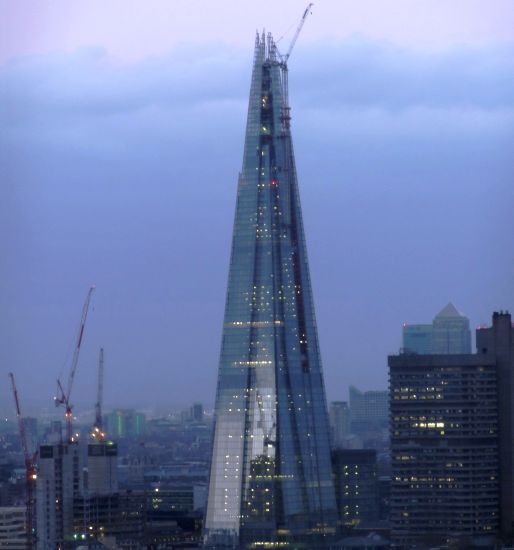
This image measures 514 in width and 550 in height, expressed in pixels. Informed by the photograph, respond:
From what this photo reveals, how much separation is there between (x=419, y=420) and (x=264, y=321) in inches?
193

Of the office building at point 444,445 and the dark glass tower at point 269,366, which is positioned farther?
the office building at point 444,445

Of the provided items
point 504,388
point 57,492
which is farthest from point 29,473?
point 504,388

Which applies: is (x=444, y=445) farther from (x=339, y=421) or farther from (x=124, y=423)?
(x=124, y=423)

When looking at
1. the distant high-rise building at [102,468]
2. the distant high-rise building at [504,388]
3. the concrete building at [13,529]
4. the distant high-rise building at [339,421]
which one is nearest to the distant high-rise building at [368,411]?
the distant high-rise building at [339,421]

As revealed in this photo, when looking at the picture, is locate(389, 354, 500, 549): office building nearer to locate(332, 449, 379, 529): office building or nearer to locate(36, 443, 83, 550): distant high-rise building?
locate(332, 449, 379, 529): office building

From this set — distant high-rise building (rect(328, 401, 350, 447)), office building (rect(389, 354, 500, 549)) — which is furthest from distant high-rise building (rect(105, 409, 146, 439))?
office building (rect(389, 354, 500, 549))

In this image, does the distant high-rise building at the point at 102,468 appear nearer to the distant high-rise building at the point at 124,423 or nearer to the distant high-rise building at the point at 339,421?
the distant high-rise building at the point at 124,423

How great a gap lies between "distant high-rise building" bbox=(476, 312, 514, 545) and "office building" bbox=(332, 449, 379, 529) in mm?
3242

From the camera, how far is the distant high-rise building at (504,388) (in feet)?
136

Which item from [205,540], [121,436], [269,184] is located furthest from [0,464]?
[269,184]

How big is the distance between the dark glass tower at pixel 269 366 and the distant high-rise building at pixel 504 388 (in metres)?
3.94

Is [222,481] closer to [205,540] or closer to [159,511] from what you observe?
[205,540]

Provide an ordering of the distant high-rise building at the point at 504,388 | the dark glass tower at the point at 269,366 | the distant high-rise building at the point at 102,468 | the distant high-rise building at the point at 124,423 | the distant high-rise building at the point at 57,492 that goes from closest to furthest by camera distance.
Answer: the dark glass tower at the point at 269,366
the distant high-rise building at the point at 57,492
the distant high-rise building at the point at 504,388
the distant high-rise building at the point at 102,468
the distant high-rise building at the point at 124,423

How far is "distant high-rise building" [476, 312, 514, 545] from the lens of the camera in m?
41.6
